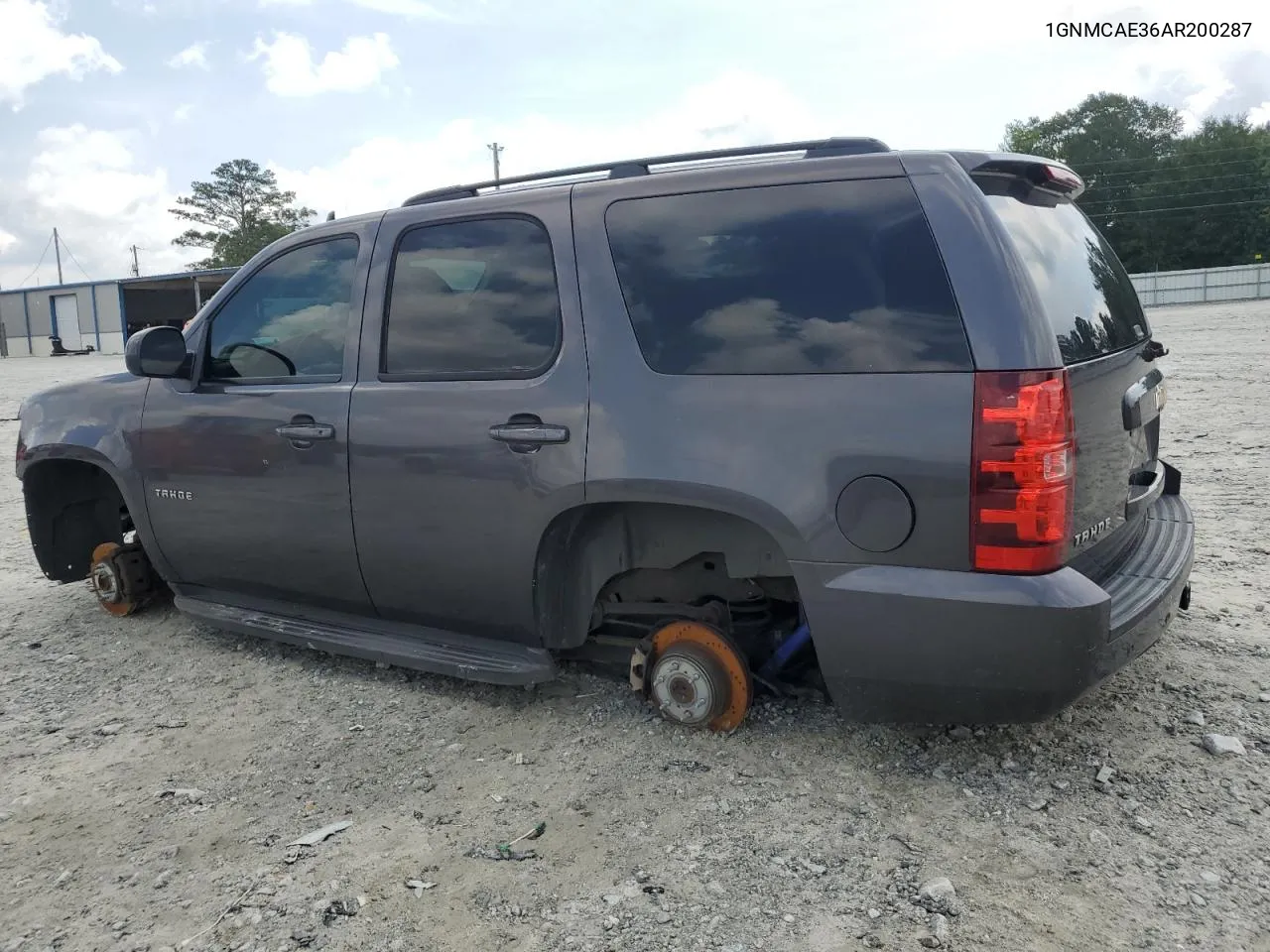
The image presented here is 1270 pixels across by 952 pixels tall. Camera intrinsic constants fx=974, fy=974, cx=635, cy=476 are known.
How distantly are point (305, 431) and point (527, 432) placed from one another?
1.06 m

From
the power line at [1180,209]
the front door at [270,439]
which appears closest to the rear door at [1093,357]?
the front door at [270,439]

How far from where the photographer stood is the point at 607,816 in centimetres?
289

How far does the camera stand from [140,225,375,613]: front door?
3.77 m

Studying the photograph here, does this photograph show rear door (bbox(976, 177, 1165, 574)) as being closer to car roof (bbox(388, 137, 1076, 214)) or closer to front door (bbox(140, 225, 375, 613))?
car roof (bbox(388, 137, 1076, 214))

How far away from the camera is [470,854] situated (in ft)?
8.95

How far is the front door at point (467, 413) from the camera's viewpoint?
324cm

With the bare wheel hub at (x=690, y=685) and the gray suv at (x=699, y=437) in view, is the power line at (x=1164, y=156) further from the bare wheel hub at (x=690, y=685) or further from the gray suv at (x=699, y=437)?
the bare wheel hub at (x=690, y=685)

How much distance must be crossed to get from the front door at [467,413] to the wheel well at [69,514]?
2.07 metres

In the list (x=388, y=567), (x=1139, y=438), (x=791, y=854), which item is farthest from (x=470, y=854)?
(x=1139, y=438)

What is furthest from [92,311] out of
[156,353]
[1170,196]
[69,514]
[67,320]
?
[1170,196]

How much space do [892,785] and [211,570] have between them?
9.85 ft

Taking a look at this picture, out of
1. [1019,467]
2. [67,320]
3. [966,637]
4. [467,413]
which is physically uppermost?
[67,320]

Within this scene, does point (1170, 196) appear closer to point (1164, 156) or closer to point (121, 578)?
point (1164, 156)

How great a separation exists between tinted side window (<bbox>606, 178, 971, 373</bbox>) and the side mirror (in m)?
2.08
